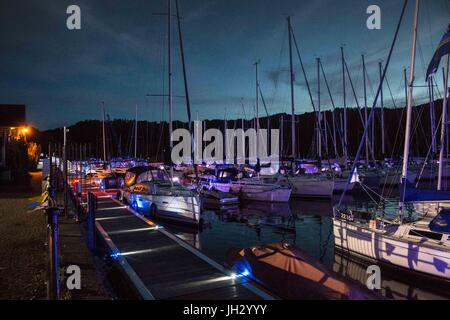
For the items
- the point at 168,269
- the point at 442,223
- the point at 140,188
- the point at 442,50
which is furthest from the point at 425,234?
the point at 140,188

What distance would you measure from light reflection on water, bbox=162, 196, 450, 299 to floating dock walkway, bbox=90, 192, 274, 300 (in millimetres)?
1156

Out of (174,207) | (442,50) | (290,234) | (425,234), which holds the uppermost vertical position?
(442,50)

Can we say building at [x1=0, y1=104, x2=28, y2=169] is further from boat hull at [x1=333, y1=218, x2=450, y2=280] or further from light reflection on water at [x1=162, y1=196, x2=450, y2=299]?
boat hull at [x1=333, y1=218, x2=450, y2=280]

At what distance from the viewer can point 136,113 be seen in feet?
178

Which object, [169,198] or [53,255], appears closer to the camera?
[53,255]

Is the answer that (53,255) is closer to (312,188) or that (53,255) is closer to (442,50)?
(442,50)

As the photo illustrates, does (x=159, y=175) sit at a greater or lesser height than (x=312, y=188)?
greater

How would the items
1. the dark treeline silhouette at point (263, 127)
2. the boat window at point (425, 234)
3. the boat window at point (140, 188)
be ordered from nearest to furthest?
the boat window at point (425, 234) < the boat window at point (140, 188) < the dark treeline silhouette at point (263, 127)

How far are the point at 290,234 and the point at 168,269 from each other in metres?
11.3

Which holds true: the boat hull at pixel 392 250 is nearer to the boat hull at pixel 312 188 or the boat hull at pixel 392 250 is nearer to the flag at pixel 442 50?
the flag at pixel 442 50

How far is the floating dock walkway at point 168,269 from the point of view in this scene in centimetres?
736

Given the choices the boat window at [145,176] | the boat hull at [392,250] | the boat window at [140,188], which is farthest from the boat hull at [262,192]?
the boat hull at [392,250]

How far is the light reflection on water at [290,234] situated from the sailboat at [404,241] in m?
0.46

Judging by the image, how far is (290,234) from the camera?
19.0m
